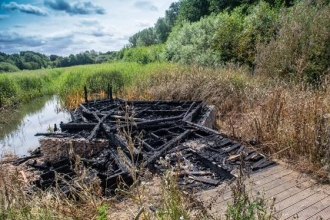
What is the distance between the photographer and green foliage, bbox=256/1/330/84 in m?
9.87

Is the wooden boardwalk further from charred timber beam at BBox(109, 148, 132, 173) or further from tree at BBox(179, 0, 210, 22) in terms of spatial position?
tree at BBox(179, 0, 210, 22)

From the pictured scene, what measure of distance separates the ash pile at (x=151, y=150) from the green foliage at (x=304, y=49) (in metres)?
4.10

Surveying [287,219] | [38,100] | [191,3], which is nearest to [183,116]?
[287,219]

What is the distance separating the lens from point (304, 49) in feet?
32.3

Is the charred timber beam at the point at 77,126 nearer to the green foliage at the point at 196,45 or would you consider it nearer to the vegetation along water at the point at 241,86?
the vegetation along water at the point at 241,86

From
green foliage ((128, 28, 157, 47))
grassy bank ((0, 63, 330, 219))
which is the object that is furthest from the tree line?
grassy bank ((0, 63, 330, 219))

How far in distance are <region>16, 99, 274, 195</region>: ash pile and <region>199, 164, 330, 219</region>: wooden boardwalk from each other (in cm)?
28

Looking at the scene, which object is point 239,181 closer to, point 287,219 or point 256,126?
point 287,219

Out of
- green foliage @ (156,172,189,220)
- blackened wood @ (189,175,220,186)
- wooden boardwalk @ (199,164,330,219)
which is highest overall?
green foliage @ (156,172,189,220)

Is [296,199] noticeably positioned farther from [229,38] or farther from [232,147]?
[229,38]

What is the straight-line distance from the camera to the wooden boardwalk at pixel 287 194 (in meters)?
3.24

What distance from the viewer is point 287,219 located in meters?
3.11

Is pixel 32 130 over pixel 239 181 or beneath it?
beneath

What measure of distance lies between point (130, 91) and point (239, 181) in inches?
417
